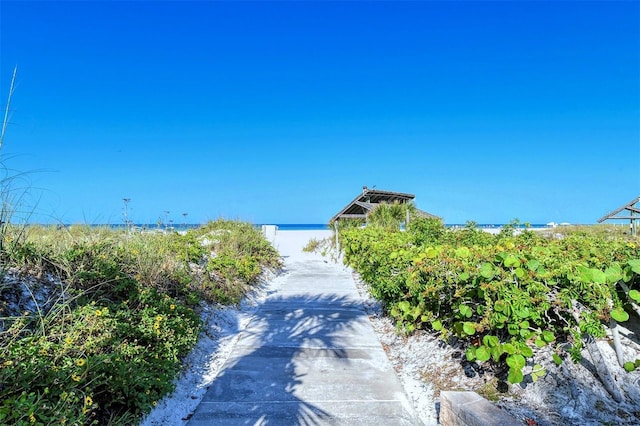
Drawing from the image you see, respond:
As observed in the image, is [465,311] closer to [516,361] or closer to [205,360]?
[516,361]

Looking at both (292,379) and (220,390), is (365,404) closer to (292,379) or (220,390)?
(292,379)

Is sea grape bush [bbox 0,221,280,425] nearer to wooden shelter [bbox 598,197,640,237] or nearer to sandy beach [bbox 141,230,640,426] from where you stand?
sandy beach [bbox 141,230,640,426]

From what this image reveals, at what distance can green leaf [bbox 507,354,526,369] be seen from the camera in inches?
97.0

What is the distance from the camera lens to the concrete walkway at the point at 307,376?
9.55ft

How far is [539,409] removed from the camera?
2.55 m

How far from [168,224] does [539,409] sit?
7.31 metres

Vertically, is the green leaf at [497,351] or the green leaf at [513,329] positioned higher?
the green leaf at [513,329]

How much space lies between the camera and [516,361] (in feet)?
8.15

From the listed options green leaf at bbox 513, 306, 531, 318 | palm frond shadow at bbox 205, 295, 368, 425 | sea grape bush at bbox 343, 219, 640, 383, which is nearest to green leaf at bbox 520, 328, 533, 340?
sea grape bush at bbox 343, 219, 640, 383

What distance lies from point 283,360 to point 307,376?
0.48 metres

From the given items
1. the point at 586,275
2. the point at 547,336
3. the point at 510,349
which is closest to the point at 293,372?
the point at 510,349

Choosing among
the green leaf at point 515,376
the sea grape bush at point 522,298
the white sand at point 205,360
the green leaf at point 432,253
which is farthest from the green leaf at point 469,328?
the white sand at point 205,360

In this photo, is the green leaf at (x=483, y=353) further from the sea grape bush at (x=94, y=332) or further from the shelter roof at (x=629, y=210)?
the shelter roof at (x=629, y=210)

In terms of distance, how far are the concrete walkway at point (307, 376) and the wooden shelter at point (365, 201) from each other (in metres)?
11.4
